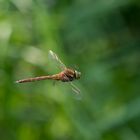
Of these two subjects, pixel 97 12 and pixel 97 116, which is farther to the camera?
pixel 97 12

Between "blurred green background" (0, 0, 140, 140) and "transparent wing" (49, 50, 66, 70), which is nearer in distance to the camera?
"transparent wing" (49, 50, 66, 70)

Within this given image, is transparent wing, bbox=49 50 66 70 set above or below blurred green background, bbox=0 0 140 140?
below

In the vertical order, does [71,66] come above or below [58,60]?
above

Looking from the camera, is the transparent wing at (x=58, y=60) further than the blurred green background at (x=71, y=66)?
No

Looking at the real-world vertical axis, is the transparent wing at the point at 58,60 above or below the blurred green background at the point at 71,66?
below

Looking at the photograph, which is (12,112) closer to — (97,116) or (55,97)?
(55,97)

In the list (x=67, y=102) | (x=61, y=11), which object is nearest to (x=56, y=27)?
(x=61, y=11)

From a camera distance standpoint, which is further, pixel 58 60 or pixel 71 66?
pixel 71 66

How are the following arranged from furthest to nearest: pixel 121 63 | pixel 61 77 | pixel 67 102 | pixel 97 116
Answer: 1. pixel 121 63
2. pixel 97 116
3. pixel 67 102
4. pixel 61 77
